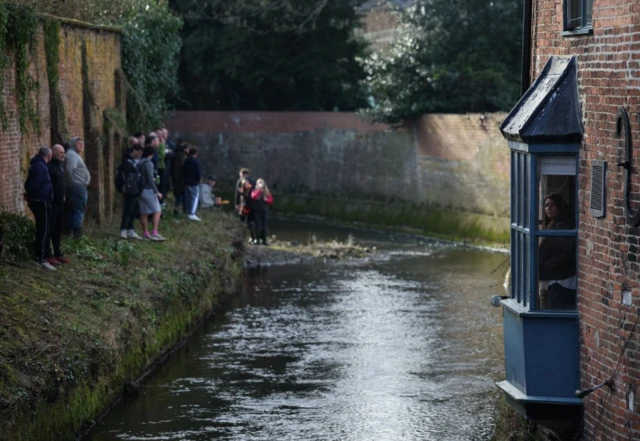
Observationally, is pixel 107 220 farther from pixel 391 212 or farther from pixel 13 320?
pixel 391 212

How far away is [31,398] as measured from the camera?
11.1m

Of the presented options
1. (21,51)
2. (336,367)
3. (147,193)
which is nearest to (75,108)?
(147,193)

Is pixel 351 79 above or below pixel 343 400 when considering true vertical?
above

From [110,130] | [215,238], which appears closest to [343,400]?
[215,238]

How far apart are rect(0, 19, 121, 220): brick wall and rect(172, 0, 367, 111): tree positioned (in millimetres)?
13934

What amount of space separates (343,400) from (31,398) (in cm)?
442

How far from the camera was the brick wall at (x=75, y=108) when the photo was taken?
1780cm

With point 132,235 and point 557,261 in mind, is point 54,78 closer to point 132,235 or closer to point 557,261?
point 132,235

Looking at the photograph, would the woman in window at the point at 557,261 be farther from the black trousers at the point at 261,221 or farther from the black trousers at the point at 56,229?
the black trousers at the point at 261,221

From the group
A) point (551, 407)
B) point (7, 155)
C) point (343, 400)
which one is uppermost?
point (7, 155)

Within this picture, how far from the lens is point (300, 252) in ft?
89.6

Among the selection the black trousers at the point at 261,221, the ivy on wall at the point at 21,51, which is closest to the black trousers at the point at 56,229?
the ivy on wall at the point at 21,51

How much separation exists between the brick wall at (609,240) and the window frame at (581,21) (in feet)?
0.21

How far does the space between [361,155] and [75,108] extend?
16.1 m
